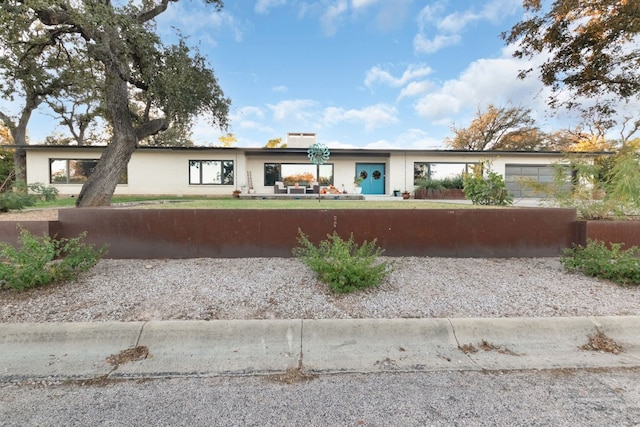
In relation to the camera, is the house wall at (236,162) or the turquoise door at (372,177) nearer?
the house wall at (236,162)

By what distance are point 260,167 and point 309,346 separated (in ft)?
55.1

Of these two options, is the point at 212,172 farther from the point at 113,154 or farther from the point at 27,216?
the point at 27,216

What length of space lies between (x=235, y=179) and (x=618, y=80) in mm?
16186

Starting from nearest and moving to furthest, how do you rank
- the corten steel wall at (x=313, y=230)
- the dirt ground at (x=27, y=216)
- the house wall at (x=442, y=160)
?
the corten steel wall at (x=313, y=230) < the dirt ground at (x=27, y=216) < the house wall at (x=442, y=160)

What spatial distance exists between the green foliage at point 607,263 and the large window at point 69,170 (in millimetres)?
19609

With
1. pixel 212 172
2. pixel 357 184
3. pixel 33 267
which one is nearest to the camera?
pixel 33 267

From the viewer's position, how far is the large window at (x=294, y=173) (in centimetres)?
1909

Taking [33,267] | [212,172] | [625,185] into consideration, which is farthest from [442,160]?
[33,267]

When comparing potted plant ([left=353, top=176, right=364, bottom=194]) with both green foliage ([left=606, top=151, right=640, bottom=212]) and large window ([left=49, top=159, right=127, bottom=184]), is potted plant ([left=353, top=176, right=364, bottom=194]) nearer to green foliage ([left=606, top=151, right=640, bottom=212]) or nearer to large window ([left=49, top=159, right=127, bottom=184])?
green foliage ([left=606, top=151, right=640, bottom=212])

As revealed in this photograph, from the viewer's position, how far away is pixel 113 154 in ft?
28.9

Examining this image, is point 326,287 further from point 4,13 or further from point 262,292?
point 4,13

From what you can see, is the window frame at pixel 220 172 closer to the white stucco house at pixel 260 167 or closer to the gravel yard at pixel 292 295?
the white stucco house at pixel 260 167

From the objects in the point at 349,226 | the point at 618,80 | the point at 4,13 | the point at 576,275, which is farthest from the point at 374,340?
the point at 618,80

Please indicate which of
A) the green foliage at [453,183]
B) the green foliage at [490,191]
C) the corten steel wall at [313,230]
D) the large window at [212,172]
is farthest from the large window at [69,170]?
the green foliage at [453,183]
